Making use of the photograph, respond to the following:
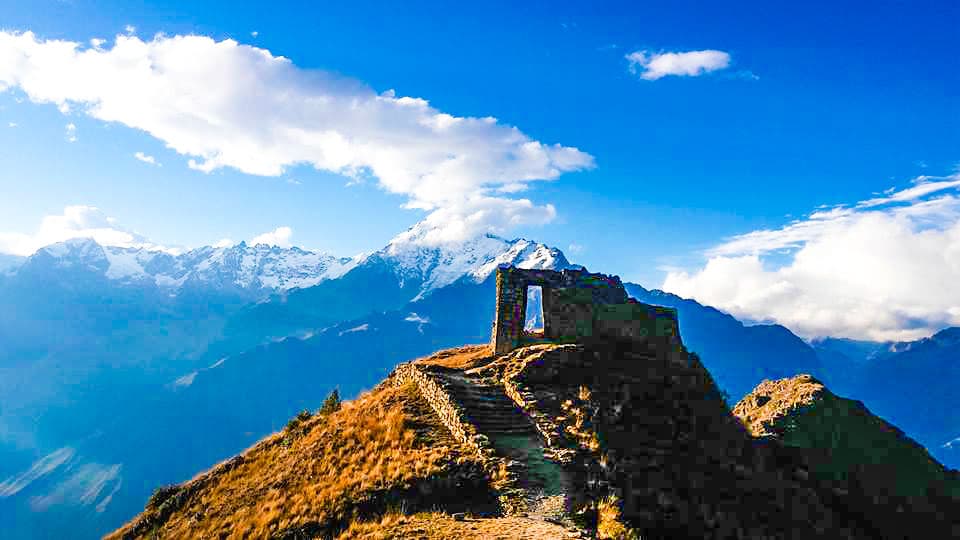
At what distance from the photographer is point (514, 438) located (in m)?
32.3

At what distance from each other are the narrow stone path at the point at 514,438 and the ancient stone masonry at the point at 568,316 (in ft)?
23.4

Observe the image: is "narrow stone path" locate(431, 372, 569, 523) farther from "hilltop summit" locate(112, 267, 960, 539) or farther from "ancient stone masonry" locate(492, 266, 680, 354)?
"ancient stone masonry" locate(492, 266, 680, 354)

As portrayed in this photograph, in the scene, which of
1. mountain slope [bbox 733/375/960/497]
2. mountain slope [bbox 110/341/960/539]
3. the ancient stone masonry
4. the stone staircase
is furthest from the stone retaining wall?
mountain slope [bbox 733/375/960/497]

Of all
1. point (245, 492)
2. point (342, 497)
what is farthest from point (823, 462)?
point (245, 492)

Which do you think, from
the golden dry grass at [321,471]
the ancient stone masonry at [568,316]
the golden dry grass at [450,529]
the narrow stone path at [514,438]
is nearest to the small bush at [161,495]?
the golden dry grass at [321,471]

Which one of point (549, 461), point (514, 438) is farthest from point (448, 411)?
point (549, 461)

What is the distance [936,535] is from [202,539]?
5151 centimetres

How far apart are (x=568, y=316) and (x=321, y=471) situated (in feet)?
71.9

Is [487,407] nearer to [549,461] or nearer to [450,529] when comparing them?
[549,461]

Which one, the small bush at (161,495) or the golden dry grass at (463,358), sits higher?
the golden dry grass at (463,358)

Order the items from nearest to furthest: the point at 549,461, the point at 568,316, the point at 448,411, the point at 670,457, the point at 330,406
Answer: the point at 549,461, the point at 670,457, the point at 448,411, the point at 568,316, the point at 330,406

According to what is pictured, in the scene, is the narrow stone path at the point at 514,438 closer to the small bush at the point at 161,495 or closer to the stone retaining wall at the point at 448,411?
the stone retaining wall at the point at 448,411

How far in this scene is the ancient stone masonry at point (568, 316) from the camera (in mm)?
46094

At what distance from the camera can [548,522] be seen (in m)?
23.7
